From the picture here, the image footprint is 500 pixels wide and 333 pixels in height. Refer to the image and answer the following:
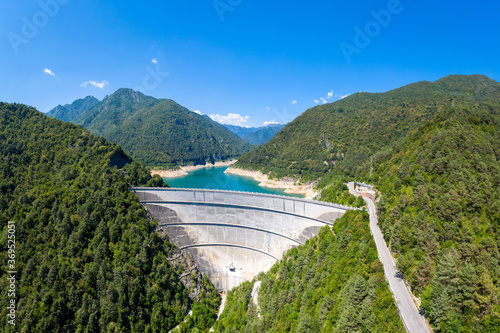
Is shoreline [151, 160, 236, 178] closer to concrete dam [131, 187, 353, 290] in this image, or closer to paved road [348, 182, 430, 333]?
concrete dam [131, 187, 353, 290]

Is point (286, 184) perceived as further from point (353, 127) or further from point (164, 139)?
point (164, 139)

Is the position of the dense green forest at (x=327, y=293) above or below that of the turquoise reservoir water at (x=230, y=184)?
below

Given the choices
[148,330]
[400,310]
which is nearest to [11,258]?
[148,330]

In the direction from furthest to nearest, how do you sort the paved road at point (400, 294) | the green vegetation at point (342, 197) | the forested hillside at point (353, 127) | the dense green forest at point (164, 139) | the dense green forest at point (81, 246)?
the dense green forest at point (164, 139) → the forested hillside at point (353, 127) → the green vegetation at point (342, 197) → the dense green forest at point (81, 246) → the paved road at point (400, 294)

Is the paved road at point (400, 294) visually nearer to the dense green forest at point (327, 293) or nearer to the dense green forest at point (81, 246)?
the dense green forest at point (327, 293)

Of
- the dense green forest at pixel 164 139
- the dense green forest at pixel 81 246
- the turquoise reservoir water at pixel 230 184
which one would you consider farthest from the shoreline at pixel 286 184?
the dense green forest at pixel 81 246

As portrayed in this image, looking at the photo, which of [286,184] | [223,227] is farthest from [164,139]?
[223,227]
